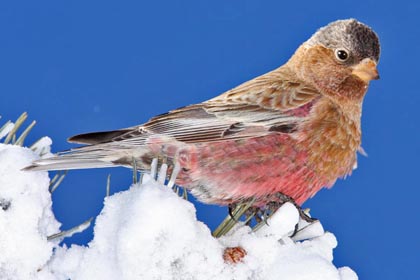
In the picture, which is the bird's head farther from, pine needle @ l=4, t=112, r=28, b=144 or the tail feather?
pine needle @ l=4, t=112, r=28, b=144

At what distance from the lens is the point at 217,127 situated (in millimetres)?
2566

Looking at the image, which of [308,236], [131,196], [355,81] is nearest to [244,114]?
[355,81]

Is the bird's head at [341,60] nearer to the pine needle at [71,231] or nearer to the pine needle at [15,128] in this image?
the pine needle at [15,128]

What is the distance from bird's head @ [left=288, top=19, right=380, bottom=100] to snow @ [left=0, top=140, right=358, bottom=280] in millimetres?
1221

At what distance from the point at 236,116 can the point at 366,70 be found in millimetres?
671

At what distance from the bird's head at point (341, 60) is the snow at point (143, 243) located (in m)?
1.22

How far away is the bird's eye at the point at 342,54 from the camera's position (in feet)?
9.87

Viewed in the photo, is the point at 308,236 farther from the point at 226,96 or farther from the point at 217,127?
the point at 226,96

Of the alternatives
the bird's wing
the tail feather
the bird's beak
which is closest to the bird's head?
the bird's beak

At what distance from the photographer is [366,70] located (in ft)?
9.45

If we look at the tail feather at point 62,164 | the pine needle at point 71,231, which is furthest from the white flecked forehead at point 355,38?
the pine needle at point 71,231

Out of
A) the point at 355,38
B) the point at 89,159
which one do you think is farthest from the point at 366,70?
Result: the point at 89,159

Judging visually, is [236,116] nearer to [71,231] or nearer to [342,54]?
[342,54]

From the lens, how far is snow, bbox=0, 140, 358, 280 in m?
1.43
